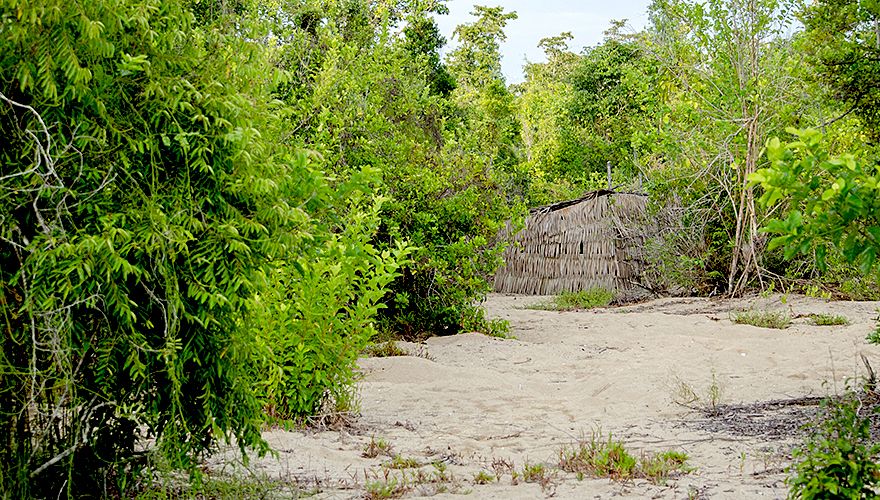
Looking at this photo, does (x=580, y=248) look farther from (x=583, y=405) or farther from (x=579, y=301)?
(x=583, y=405)

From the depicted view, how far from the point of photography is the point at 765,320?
9.71 m

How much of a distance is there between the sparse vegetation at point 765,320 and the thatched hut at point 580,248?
4720 millimetres

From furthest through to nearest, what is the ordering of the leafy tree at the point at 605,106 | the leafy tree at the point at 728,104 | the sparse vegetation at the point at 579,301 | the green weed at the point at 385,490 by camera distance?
the leafy tree at the point at 605,106 < the sparse vegetation at the point at 579,301 < the leafy tree at the point at 728,104 < the green weed at the point at 385,490

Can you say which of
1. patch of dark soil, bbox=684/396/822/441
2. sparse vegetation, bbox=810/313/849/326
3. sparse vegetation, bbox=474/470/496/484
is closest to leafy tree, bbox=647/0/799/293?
sparse vegetation, bbox=810/313/849/326

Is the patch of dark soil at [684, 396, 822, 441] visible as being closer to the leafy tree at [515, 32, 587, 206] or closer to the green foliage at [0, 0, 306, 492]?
the green foliage at [0, 0, 306, 492]

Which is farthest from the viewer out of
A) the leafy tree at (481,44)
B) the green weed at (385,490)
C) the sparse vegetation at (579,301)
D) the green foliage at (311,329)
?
the leafy tree at (481,44)

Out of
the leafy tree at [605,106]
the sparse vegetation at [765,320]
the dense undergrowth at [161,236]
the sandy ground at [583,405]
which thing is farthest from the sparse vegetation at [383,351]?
the leafy tree at [605,106]

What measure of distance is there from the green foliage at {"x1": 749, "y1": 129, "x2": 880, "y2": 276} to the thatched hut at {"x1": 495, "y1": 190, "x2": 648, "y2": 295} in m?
12.3

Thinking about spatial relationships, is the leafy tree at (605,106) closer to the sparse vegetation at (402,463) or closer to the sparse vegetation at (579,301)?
the sparse vegetation at (579,301)

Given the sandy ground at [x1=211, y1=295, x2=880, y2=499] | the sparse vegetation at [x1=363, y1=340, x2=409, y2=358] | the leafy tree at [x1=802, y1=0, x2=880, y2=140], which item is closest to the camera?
the sandy ground at [x1=211, y1=295, x2=880, y2=499]

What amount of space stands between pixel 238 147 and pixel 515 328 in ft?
26.3

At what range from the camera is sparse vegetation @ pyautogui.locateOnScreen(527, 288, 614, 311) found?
1374 centimetres

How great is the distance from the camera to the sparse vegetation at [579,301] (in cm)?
1374

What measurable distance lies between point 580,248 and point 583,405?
995cm
